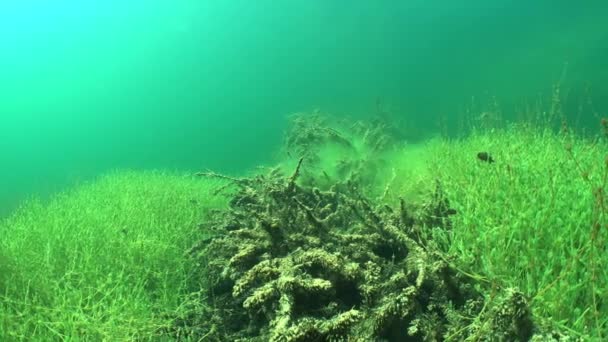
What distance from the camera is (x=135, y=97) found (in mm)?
67875

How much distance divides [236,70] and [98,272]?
5076cm

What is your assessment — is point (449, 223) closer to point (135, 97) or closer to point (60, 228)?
point (60, 228)

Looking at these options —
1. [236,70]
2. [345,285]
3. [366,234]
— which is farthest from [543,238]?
[236,70]

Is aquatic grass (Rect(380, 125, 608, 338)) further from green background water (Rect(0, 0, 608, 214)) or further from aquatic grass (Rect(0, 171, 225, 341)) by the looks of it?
green background water (Rect(0, 0, 608, 214))

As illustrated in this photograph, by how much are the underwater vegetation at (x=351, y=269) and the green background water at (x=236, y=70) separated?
603 cm

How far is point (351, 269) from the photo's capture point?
296 cm

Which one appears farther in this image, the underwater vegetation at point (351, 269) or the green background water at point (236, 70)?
the green background water at point (236, 70)

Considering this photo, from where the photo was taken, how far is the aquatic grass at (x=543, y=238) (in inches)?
94.7

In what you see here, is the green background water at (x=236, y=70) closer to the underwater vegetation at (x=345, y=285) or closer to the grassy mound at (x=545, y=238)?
the grassy mound at (x=545, y=238)

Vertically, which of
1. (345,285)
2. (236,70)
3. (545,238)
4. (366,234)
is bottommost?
(345,285)

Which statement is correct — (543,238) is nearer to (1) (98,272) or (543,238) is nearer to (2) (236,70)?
(1) (98,272)

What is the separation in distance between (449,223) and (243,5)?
159 ft

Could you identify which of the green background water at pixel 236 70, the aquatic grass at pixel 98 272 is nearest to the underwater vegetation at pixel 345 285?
the aquatic grass at pixel 98 272

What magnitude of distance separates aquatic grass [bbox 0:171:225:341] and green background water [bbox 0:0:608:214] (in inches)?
308
